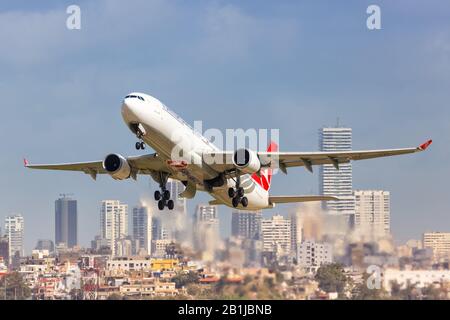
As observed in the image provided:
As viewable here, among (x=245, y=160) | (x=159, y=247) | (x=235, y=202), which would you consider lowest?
(x=159, y=247)

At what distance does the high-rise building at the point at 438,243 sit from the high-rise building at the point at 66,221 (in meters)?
34.9

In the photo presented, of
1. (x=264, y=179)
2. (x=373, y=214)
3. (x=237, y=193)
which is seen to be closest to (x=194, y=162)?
(x=237, y=193)

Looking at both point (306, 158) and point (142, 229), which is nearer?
point (306, 158)

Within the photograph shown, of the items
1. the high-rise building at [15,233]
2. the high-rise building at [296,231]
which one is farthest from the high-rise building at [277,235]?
the high-rise building at [15,233]

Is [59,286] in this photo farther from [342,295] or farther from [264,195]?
[342,295]

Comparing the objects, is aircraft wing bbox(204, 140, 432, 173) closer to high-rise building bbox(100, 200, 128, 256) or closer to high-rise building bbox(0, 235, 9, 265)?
high-rise building bbox(100, 200, 128, 256)

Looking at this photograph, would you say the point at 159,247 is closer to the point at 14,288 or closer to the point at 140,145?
the point at 14,288

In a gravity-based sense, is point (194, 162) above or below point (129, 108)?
below

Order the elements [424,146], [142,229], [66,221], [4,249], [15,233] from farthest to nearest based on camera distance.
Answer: [66,221]
[15,233]
[4,249]
[142,229]
[424,146]

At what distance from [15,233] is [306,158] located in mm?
44586

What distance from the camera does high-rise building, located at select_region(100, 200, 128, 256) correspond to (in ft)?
265

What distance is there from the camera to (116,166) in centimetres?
4834
